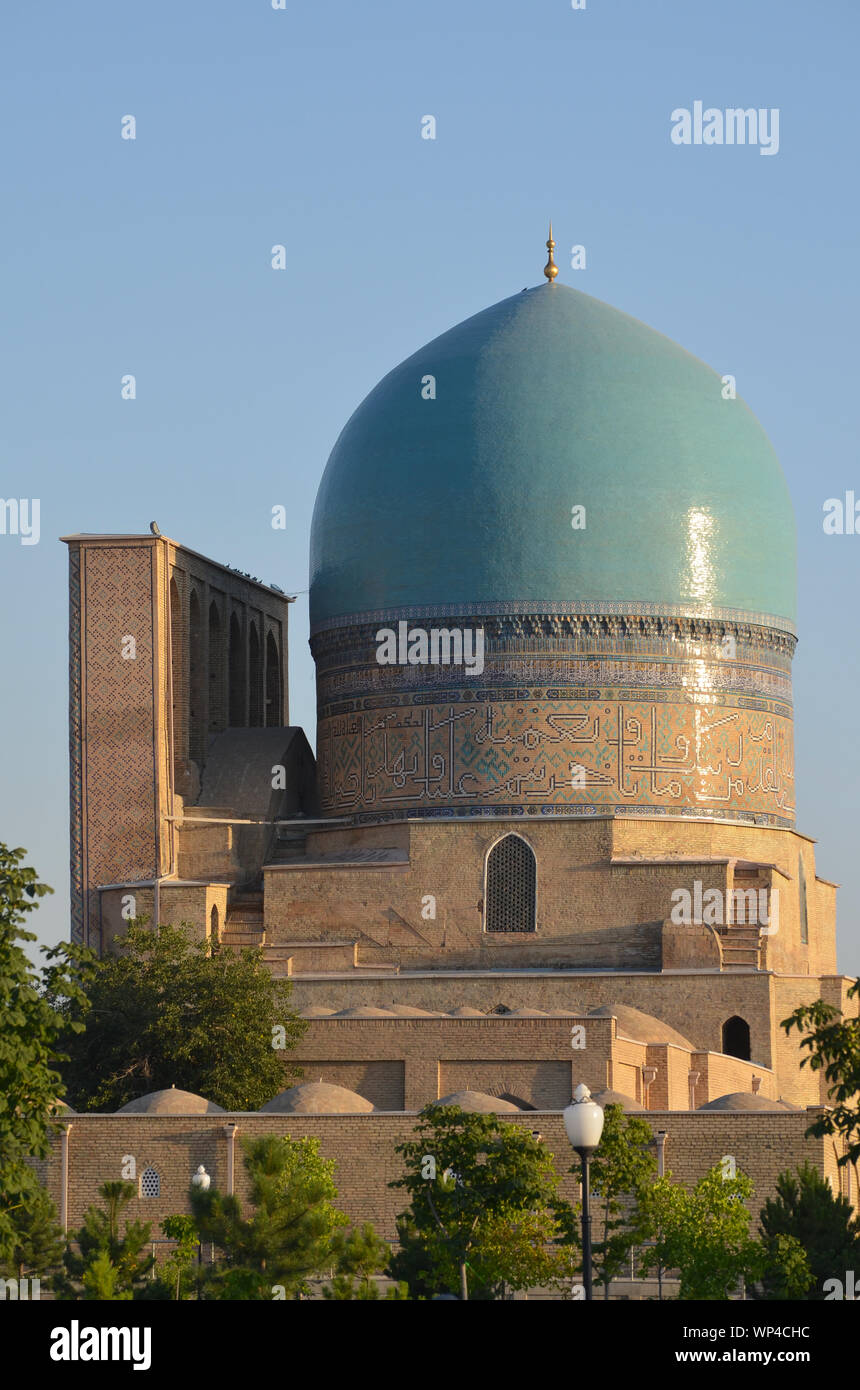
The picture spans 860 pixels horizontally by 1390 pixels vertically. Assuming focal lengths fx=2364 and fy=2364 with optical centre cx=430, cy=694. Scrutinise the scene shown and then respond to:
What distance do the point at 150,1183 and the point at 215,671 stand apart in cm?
719

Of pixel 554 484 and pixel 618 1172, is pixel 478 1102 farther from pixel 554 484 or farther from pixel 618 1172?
pixel 554 484

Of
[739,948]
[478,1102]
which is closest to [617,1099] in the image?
[478,1102]

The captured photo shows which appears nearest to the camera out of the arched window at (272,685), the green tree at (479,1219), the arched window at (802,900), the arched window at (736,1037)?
the green tree at (479,1219)

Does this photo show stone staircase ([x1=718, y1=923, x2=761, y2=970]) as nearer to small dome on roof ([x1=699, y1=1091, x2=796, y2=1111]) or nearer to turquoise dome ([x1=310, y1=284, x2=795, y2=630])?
small dome on roof ([x1=699, y1=1091, x2=796, y2=1111])

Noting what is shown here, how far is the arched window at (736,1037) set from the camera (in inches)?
776

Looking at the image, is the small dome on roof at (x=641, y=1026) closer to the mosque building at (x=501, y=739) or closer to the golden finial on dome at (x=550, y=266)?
the mosque building at (x=501, y=739)

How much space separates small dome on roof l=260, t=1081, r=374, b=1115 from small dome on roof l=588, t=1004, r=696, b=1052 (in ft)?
7.17

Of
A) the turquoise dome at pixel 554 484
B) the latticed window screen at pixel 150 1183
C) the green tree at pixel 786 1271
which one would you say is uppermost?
the turquoise dome at pixel 554 484

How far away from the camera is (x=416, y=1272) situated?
43.7 ft

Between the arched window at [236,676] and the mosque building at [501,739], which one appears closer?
the mosque building at [501,739]

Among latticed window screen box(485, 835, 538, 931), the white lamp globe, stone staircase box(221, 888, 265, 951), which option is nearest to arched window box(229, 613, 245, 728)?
stone staircase box(221, 888, 265, 951)

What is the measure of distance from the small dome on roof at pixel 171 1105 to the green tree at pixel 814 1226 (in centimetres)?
496

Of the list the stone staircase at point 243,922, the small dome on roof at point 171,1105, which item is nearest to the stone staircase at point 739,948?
the stone staircase at point 243,922
